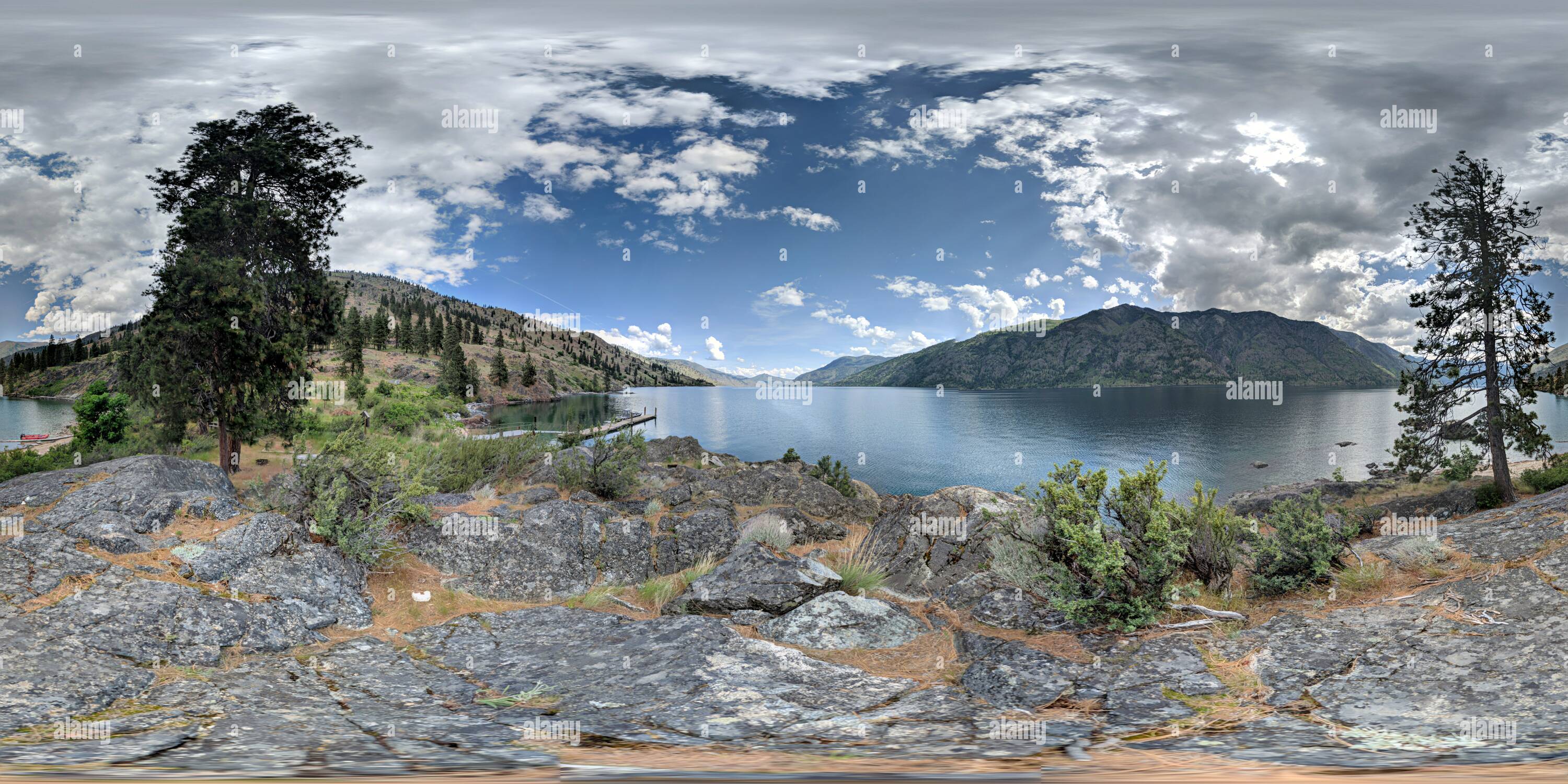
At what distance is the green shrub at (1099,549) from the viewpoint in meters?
6.75

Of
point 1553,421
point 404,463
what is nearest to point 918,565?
point 404,463

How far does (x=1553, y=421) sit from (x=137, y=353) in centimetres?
13747

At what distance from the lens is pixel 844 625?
7258 mm

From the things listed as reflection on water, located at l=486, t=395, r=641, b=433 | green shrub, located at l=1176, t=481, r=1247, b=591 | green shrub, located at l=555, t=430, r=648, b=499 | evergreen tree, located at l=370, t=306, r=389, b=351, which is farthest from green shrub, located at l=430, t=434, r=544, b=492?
evergreen tree, located at l=370, t=306, r=389, b=351

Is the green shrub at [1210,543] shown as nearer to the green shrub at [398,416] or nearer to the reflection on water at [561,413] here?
the green shrub at [398,416]

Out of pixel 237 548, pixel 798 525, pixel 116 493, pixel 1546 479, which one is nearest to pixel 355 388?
pixel 116 493

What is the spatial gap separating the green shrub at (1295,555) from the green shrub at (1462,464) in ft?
65.5

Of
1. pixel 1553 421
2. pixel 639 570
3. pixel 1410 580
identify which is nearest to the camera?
pixel 1410 580

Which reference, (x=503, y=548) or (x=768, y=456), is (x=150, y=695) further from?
(x=768, y=456)

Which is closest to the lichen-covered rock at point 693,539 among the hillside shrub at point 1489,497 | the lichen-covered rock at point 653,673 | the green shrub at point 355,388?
the lichen-covered rock at point 653,673

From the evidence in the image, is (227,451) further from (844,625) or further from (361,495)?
(844,625)

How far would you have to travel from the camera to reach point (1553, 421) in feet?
265

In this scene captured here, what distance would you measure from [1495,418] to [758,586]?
2646 centimetres

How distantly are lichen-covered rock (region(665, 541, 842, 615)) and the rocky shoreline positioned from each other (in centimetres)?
4
